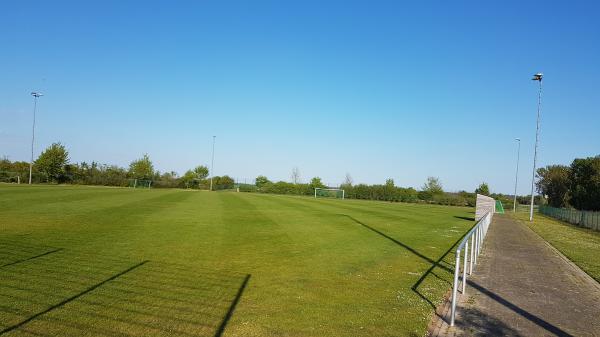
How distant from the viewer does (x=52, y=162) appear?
53375 millimetres

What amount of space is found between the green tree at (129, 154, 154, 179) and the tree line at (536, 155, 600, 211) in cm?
6560

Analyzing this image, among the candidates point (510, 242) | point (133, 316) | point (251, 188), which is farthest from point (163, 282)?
point (251, 188)

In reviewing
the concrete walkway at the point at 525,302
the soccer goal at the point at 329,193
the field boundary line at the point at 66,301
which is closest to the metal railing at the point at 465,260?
the concrete walkway at the point at 525,302

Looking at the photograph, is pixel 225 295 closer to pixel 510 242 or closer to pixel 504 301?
pixel 504 301

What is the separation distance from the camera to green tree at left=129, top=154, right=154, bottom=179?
68.9 metres

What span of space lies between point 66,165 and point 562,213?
61832 millimetres

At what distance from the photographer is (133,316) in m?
5.46

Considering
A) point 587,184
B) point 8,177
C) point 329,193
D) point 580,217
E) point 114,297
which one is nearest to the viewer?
point 114,297

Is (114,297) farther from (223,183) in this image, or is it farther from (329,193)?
(223,183)

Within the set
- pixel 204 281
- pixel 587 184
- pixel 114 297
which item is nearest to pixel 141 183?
pixel 204 281

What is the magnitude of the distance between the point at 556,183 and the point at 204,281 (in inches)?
3546

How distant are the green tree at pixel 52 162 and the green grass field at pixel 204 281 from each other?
147 feet

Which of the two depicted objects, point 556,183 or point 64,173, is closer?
point 64,173

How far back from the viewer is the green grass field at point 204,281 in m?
5.37
